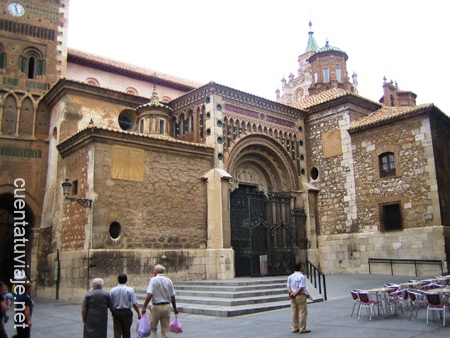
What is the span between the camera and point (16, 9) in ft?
70.6

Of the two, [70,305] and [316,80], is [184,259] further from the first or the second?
[316,80]

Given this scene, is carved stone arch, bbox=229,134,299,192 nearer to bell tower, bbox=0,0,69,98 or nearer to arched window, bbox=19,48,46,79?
bell tower, bbox=0,0,69,98

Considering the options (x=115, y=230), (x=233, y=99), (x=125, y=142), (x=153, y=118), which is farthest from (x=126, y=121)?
(x=115, y=230)

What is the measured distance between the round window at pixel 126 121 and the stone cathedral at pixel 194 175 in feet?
0.24

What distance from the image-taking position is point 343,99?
22.0 metres

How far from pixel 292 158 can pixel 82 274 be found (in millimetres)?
11894

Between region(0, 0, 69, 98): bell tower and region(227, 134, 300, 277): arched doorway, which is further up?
region(0, 0, 69, 98): bell tower

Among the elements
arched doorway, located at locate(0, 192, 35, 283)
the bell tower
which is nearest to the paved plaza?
arched doorway, located at locate(0, 192, 35, 283)

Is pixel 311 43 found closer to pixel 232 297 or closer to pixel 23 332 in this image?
pixel 232 297

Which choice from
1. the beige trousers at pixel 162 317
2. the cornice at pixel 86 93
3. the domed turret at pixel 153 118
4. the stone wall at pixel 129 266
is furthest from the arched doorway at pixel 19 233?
the beige trousers at pixel 162 317

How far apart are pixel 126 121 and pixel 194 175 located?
18.3 feet

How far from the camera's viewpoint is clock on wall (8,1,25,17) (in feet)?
70.1

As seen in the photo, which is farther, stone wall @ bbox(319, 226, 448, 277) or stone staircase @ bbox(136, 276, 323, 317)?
stone wall @ bbox(319, 226, 448, 277)

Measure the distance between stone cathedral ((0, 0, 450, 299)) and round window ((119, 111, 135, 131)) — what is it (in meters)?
0.07
